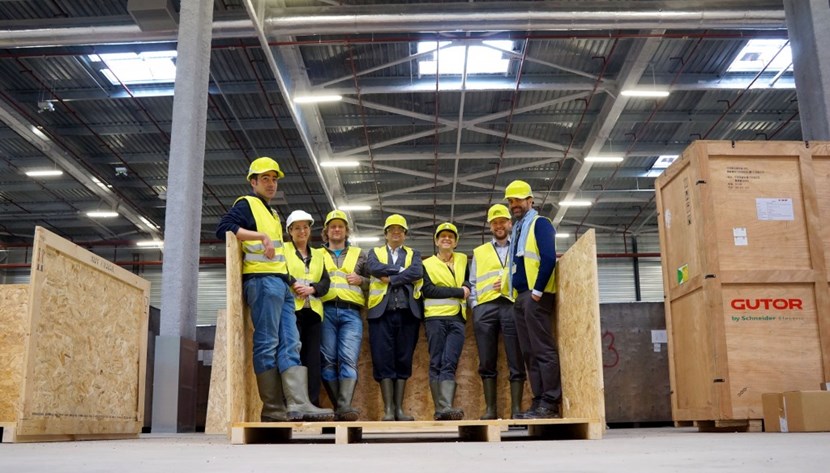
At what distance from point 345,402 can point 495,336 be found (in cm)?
160

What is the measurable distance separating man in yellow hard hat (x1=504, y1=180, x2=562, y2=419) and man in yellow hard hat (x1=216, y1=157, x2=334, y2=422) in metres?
1.90

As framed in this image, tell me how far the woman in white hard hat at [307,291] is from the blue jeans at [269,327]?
0.43 metres

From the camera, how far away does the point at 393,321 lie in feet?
24.0

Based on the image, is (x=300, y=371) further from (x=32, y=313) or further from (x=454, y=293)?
(x=32, y=313)

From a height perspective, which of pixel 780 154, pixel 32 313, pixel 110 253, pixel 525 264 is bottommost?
pixel 32 313

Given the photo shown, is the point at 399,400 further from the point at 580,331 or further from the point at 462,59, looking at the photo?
the point at 462,59

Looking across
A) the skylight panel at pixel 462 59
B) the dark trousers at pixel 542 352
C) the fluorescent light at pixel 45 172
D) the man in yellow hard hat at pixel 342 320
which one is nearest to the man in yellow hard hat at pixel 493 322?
the dark trousers at pixel 542 352

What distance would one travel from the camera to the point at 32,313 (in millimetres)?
6238

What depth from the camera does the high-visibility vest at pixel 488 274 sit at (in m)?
7.20

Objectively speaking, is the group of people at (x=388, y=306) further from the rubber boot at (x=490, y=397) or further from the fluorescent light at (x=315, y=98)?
the fluorescent light at (x=315, y=98)

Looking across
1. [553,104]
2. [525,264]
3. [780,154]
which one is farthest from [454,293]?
[553,104]

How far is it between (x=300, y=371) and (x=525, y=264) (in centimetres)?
223

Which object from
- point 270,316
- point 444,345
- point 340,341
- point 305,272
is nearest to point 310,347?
point 340,341

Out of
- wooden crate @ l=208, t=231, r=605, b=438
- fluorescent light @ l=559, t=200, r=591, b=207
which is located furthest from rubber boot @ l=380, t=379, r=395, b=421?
fluorescent light @ l=559, t=200, r=591, b=207
